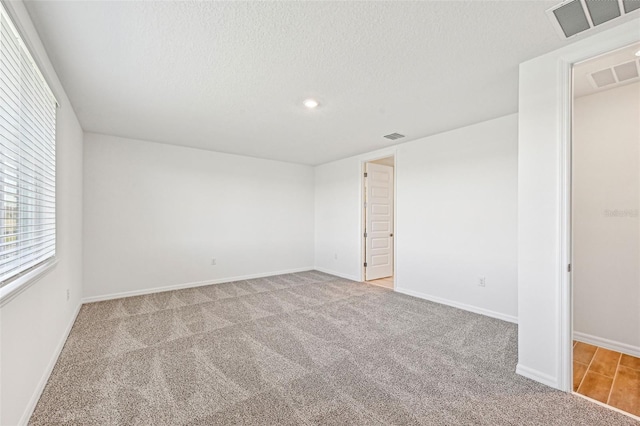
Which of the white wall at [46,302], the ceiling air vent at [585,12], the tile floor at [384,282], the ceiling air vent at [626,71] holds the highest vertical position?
the ceiling air vent at [626,71]

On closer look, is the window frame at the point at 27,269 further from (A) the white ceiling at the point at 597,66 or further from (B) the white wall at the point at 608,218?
(B) the white wall at the point at 608,218

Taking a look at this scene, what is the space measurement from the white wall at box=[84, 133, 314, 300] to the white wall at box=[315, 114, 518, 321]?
7.58ft

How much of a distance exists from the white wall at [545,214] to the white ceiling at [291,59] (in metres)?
0.19

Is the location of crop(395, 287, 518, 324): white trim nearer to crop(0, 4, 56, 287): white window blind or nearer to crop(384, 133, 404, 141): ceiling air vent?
crop(384, 133, 404, 141): ceiling air vent

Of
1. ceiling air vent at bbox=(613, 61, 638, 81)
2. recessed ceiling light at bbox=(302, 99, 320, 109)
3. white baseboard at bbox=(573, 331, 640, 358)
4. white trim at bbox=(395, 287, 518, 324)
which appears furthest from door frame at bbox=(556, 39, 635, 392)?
recessed ceiling light at bbox=(302, 99, 320, 109)

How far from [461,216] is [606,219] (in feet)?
4.59

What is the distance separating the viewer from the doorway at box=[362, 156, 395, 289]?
17.9 ft

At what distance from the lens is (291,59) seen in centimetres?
215

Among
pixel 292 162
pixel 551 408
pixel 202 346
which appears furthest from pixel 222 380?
pixel 292 162

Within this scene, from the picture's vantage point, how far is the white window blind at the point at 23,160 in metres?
1.51

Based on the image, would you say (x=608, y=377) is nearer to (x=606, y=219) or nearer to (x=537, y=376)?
(x=537, y=376)

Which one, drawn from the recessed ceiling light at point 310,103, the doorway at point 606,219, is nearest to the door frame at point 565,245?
the doorway at point 606,219

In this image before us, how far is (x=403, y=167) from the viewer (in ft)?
15.1

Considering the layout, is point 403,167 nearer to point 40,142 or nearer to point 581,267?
point 581,267
